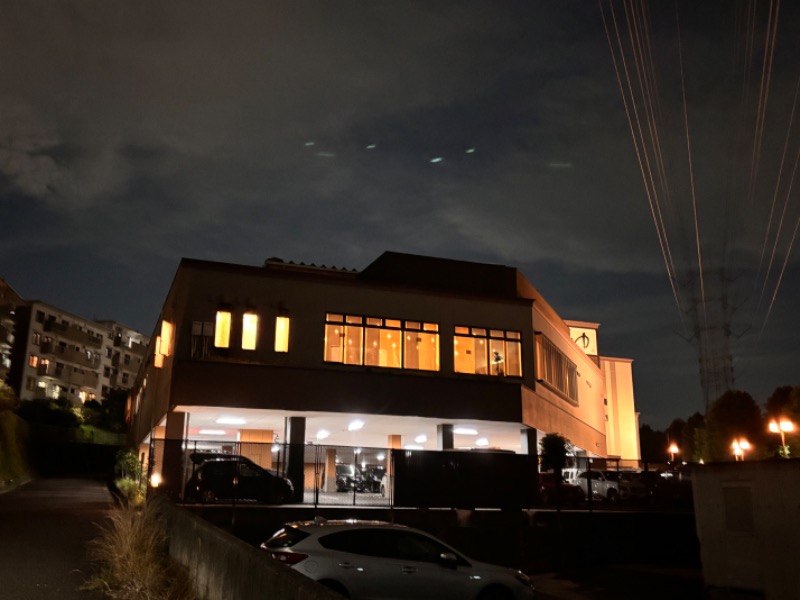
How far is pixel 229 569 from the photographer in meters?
8.09

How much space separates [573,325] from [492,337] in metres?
25.3

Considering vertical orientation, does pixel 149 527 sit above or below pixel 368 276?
below

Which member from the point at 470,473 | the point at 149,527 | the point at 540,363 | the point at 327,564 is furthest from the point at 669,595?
the point at 540,363

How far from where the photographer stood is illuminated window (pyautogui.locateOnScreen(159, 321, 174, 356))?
1105 inches

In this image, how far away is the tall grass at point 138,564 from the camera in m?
10.1

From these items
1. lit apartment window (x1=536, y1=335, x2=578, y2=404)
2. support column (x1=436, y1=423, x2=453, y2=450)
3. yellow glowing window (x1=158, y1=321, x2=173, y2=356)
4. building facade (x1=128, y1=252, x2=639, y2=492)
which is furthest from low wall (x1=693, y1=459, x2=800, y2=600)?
yellow glowing window (x1=158, y1=321, x2=173, y2=356)

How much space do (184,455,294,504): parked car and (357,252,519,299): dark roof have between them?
1140 centimetres

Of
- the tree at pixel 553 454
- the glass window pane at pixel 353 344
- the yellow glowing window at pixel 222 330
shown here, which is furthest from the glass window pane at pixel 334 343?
the tree at pixel 553 454

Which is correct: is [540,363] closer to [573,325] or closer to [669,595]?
[669,595]

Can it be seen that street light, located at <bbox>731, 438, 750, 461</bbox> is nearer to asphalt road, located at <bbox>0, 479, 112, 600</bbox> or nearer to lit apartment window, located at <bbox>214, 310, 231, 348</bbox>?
lit apartment window, located at <bbox>214, 310, 231, 348</bbox>

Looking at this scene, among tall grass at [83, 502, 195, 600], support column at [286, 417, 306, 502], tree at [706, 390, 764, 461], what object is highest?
tree at [706, 390, 764, 461]

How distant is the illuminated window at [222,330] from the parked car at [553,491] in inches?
484

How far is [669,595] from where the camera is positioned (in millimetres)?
17828

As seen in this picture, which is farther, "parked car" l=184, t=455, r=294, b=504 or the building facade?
the building facade
